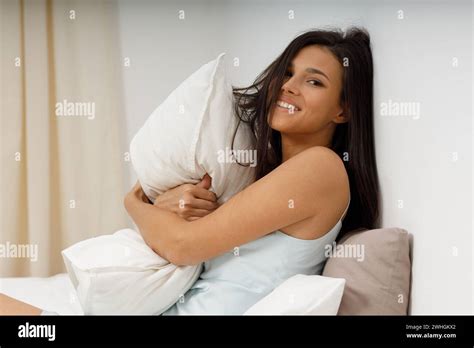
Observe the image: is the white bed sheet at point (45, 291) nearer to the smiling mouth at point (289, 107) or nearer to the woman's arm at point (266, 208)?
the woman's arm at point (266, 208)

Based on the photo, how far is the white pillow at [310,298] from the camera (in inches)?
38.6

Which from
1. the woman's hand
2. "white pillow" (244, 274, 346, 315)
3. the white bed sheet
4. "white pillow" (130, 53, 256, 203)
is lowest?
the white bed sheet

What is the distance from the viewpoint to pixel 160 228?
1119mm

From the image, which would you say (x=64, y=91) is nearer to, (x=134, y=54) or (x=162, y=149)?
(x=134, y=54)

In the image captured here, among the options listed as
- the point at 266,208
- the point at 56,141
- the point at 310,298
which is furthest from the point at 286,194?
the point at 56,141

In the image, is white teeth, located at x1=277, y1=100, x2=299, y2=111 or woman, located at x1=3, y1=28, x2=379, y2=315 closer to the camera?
woman, located at x1=3, y1=28, x2=379, y2=315

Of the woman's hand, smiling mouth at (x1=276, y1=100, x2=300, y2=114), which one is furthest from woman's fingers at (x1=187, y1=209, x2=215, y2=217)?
smiling mouth at (x1=276, y1=100, x2=300, y2=114)

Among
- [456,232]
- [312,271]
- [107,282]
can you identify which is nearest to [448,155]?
[456,232]

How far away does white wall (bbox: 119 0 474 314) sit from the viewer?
37.7 inches

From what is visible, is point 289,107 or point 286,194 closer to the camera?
point 286,194

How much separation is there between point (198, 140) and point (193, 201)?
0.38 feet

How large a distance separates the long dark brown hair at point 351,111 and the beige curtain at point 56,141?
0.33m

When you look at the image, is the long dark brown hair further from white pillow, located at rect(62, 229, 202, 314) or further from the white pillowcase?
white pillow, located at rect(62, 229, 202, 314)

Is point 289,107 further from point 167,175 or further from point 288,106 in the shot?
point 167,175
